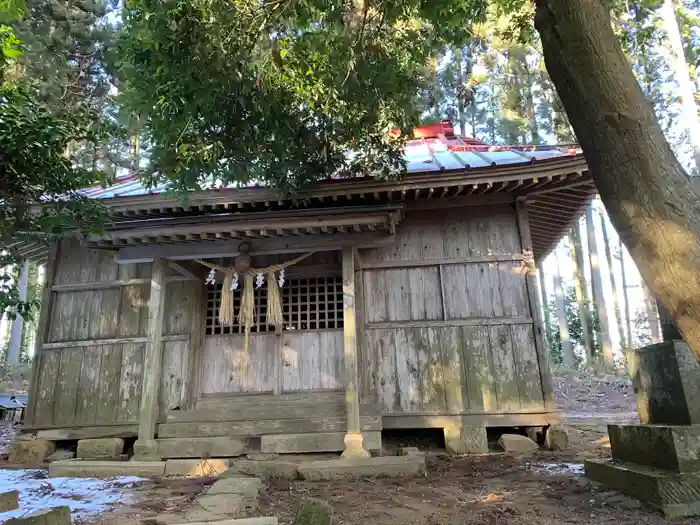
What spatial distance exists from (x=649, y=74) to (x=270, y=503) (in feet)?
59.8

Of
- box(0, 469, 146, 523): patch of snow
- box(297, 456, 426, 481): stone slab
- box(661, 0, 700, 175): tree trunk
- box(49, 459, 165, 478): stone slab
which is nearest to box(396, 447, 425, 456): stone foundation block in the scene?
box(297, 456, 426, 481): stone slab

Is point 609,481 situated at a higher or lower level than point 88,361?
lower

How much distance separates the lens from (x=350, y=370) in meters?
6.72

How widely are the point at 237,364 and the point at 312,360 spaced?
1.30 metres

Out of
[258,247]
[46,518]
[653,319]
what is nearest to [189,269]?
[258,247]

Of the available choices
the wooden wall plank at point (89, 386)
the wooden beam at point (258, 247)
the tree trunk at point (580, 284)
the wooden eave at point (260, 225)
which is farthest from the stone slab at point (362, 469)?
the tree trunk at point (580, 284)

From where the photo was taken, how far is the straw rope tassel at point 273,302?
7303mm

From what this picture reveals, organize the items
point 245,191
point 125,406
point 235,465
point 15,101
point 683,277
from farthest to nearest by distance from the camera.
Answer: point 125,406
point 245,191
point 235,465
point 15,101
point 683,277

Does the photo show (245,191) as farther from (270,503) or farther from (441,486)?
(441,486)

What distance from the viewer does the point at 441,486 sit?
531 cm

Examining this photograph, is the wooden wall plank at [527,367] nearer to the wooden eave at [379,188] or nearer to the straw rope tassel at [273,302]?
the wooden eave at [379,188]

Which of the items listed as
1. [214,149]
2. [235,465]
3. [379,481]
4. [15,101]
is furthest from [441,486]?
[15,101]

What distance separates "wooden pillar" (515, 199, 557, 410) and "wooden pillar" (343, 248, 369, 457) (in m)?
2.98

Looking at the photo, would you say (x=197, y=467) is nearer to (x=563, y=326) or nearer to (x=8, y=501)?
(x=8, y=501)
